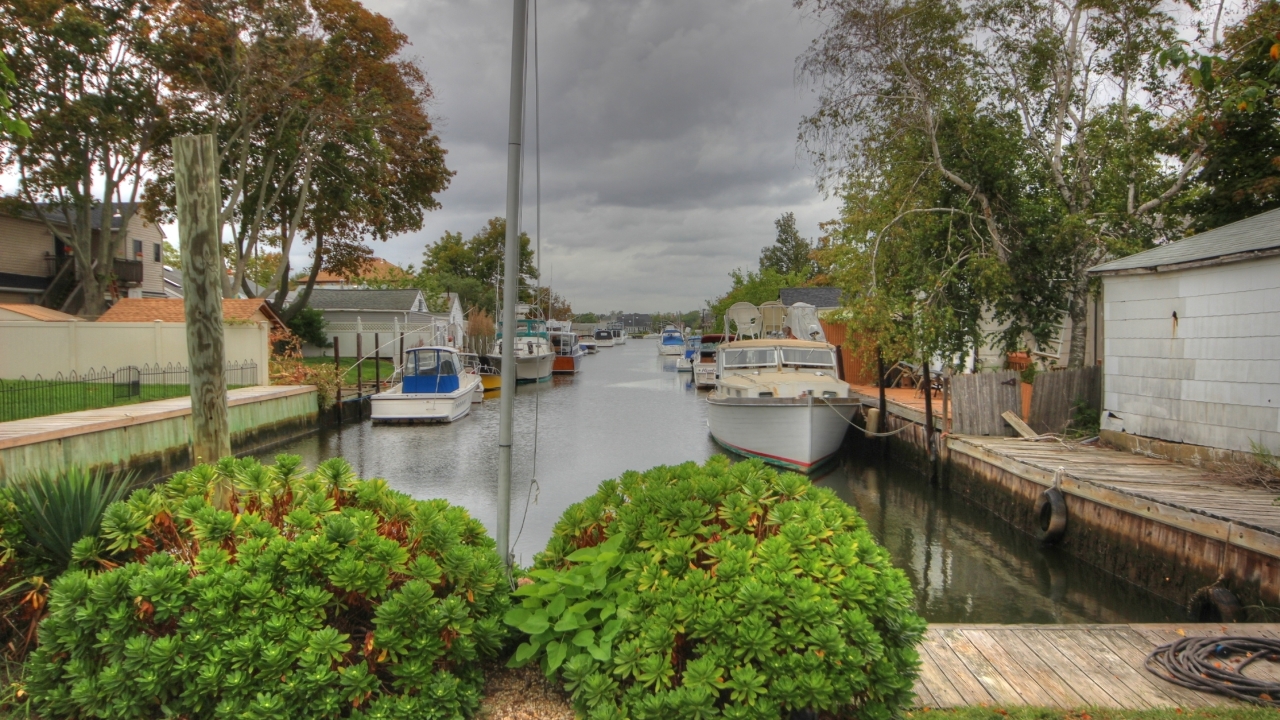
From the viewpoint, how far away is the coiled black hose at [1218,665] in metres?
4.49

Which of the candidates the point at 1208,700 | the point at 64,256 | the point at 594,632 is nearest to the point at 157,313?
the point at 64,256

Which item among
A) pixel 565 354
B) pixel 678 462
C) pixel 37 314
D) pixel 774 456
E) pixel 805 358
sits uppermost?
pixel 37 314

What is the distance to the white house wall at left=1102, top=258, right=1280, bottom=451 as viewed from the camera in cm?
977

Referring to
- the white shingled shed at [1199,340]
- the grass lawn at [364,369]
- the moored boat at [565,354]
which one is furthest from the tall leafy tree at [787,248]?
the white shingled shed at [1199,340]

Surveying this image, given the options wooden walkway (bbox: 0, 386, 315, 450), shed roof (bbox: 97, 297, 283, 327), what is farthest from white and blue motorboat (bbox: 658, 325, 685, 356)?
wooden walkway (bbox: 0, 386, 315, 450)

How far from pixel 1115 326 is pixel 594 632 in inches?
478

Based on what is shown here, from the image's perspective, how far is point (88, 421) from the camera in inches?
567

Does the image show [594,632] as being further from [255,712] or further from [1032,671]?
[1032,671]

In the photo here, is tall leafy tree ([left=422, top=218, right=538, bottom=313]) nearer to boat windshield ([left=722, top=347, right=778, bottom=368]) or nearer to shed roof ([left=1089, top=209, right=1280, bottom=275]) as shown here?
boat windshield ([left=722, top=347, right=778, bottom=368])

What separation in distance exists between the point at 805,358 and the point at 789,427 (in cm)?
353

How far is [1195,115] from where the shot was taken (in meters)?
13.3

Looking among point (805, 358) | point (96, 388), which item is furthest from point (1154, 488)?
point (96, 388)

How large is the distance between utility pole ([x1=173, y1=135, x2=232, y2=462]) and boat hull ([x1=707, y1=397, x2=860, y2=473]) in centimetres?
1331

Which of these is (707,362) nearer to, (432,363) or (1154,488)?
(432,363)
